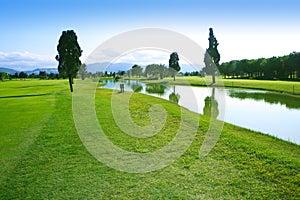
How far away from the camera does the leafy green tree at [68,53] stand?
2906 centimetres

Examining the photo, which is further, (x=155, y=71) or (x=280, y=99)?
(x=155, y=71)

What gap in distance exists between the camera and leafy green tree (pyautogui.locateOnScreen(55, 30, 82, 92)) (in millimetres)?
29062

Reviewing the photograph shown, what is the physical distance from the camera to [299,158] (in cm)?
727

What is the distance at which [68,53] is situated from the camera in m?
29.1

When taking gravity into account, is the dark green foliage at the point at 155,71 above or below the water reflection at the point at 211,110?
above

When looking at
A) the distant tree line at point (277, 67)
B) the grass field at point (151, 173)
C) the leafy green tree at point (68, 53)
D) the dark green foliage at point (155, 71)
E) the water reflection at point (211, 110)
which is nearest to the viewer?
the grass field at point (151, 173)

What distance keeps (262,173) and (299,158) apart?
5.90ft

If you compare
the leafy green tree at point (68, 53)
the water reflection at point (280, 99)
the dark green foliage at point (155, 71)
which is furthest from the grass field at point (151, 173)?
the dark green foliage at point (155, 71)

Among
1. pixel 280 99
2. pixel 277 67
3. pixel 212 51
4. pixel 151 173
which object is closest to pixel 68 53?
pixel 280 99

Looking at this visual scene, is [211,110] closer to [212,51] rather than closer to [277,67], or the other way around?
[212,51]

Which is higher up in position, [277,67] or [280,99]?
[277,67]

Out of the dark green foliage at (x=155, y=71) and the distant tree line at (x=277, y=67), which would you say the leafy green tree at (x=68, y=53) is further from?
the distant tree line at (x=277, y=67)

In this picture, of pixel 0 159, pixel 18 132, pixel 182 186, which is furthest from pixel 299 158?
pixel 18 132

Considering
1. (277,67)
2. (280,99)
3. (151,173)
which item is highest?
(277,67)
